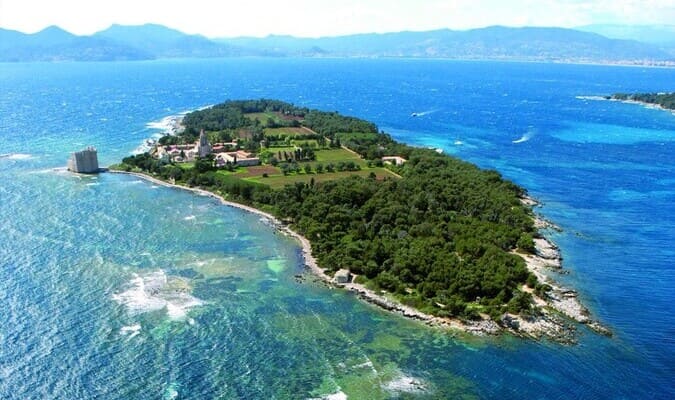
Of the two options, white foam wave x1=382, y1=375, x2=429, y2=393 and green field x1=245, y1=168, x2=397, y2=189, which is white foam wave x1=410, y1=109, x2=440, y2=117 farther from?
white foam wave x1=382, y1=375, x2=429, y2=393

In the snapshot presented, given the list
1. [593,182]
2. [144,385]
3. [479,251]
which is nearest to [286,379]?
[144,385]

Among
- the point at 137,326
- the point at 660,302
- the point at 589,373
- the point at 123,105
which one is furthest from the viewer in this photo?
the point at 123,105

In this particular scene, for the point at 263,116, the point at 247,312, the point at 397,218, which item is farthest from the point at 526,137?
the point at 247,312

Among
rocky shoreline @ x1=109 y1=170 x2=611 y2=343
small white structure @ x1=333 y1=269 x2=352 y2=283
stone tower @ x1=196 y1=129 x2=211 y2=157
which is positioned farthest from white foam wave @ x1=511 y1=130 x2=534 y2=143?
small white structure @ x1=333 y1=269 x2=352 y2=283

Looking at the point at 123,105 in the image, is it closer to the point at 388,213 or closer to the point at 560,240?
the point at 388,213

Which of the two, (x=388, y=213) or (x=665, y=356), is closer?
(x=665, y=356)

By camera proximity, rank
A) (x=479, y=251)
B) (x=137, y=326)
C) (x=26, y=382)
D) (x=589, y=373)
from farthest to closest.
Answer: (x=479, y=251) → (x=137, y=326) → (x=589, y=373) → (x=26, y=382)

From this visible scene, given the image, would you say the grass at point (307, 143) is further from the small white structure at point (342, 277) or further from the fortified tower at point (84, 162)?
the small white structure at point (342, 277)

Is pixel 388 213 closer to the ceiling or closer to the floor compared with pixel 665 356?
closer to the ceiling
